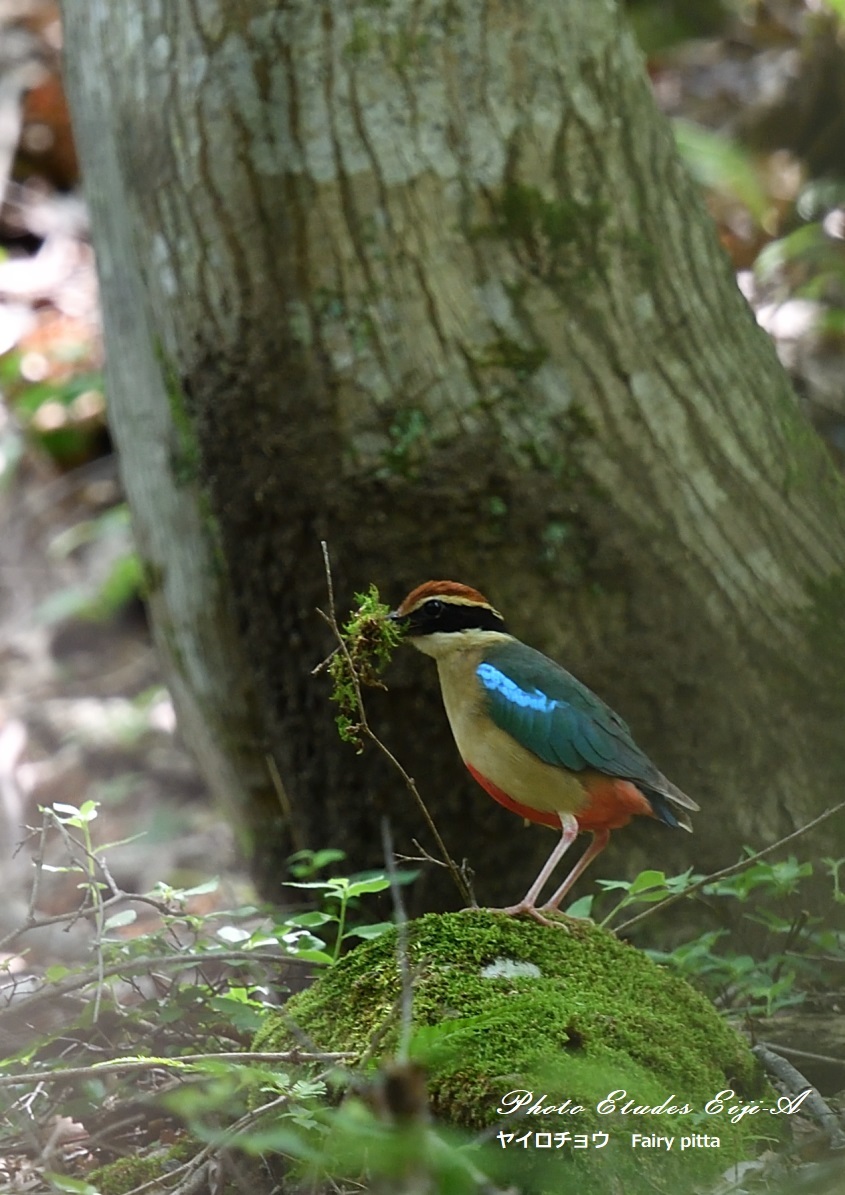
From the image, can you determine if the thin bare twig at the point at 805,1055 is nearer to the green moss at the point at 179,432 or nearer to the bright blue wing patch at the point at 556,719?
the bright blue wing patch at the point at 556,719

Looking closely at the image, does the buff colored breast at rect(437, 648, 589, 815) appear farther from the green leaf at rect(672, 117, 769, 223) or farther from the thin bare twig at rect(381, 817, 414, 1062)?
the green leaf at rect(672, 117, 769, 223)

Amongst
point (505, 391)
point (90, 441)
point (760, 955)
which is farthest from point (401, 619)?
point (90, 441)

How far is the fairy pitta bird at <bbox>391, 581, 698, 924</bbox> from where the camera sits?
3322 millimetres

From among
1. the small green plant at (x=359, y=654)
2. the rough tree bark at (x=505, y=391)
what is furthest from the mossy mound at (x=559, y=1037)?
the rough tree bark at (x=505, y=391)

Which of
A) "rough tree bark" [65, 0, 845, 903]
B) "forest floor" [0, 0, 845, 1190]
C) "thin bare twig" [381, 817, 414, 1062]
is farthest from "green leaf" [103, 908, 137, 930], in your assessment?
"forest floor" [0, 0, 845, 1190]

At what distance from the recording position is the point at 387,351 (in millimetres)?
4691

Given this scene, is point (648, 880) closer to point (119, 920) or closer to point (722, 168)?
point (119, 920)

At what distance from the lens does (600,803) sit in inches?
132

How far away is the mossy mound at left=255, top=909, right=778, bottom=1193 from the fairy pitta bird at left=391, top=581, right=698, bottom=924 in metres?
0.21

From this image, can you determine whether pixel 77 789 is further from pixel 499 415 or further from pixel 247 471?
pixel 499 415

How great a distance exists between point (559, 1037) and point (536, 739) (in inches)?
31.2

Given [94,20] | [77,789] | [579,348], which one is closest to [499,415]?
[579,348]

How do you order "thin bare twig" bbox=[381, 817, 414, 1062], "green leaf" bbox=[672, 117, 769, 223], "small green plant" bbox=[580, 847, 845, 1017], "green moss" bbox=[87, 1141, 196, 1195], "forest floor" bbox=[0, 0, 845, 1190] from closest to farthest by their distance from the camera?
"thin bare twig" bbox=[381, 817, 414, 1062] < "green moss" bbox=[87, 1141, 196, 1195] < "small green plant" bbox=[580, 847, 845, 1017] < "forest floor" bbox=[0, 0, 845, 1190] < "green leaf" bbox=[672, 117, 769, 223]

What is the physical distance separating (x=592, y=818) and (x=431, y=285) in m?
2.17
